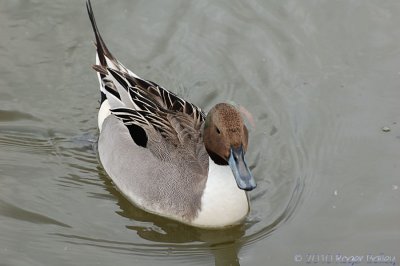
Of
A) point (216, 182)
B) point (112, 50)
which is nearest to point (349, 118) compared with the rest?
point (216, 182)

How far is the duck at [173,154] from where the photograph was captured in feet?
16.5

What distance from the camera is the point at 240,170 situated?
4914 millimetres

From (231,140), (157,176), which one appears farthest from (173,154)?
(231,140)

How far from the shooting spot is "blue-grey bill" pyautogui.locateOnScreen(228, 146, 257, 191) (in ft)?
16.0

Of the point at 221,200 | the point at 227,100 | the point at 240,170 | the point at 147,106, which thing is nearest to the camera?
the point at 240,170

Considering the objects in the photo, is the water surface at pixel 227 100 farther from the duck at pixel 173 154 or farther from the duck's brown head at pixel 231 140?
the duck's brown head at pixel 231 140

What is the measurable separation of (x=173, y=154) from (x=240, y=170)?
77 centimetres

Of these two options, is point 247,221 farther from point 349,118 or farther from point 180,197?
point 349,118

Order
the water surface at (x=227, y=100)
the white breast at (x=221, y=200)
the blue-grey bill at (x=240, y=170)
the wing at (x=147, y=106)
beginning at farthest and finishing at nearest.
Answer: the wing at (x=147, y=106), the water surface at (x=227, y=100), the white breast at (x=221, y=200), the blue-grey bill at (x=240, y=170)

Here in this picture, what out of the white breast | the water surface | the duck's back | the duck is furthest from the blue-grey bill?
the water surface

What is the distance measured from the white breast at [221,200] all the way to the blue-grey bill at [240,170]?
0.26 meters

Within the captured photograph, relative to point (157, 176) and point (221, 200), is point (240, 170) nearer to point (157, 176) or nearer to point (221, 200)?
point (221, 200)

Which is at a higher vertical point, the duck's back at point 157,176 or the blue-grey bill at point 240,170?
the blue-grey bill at point 240,170

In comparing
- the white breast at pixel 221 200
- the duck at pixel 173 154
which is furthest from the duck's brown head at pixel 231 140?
the white breast at pixel 221 200
